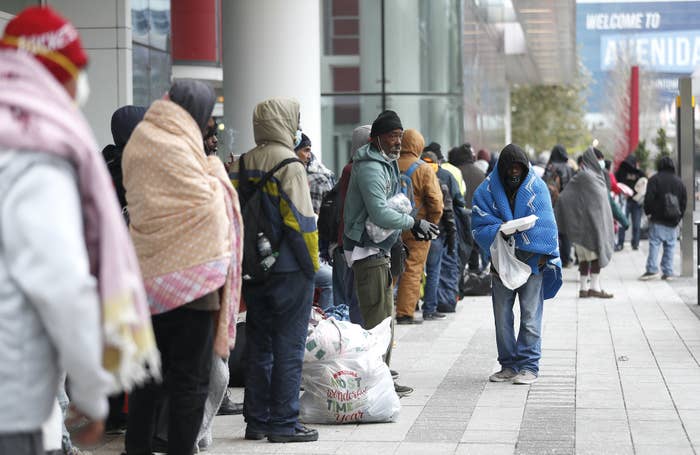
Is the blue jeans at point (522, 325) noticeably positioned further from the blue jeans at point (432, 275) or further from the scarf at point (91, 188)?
the scarf at point (91, 188)

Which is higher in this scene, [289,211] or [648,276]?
[289,211]

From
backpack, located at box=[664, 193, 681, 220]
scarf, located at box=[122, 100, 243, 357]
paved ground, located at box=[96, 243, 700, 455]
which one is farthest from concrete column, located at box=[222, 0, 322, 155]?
scarf, located at box=[122, 100, 243, 357]

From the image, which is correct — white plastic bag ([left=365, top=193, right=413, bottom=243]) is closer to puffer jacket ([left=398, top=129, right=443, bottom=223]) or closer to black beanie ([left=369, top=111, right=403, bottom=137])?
black beanie ([left=369, top=111, right=403, bottom=137])

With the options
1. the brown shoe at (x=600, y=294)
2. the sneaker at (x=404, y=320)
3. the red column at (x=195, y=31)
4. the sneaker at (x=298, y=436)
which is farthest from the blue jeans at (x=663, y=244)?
the red column at (x=195, y=31)

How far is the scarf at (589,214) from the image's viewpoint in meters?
15.2

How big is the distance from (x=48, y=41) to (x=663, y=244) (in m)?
15.8

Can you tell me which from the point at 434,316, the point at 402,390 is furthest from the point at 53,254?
the point at 434,316

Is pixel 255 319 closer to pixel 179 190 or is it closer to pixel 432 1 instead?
pixel 179 190

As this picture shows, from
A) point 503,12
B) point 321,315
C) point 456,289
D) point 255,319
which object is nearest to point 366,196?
point 321,315

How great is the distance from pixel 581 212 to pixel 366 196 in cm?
773

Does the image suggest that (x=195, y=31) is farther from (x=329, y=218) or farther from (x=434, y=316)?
(x=329, y=218)

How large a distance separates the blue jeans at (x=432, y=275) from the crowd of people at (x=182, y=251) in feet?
2.43

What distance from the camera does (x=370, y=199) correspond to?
7.97 metres

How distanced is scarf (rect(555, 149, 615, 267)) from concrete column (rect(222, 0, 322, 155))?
3.86m
